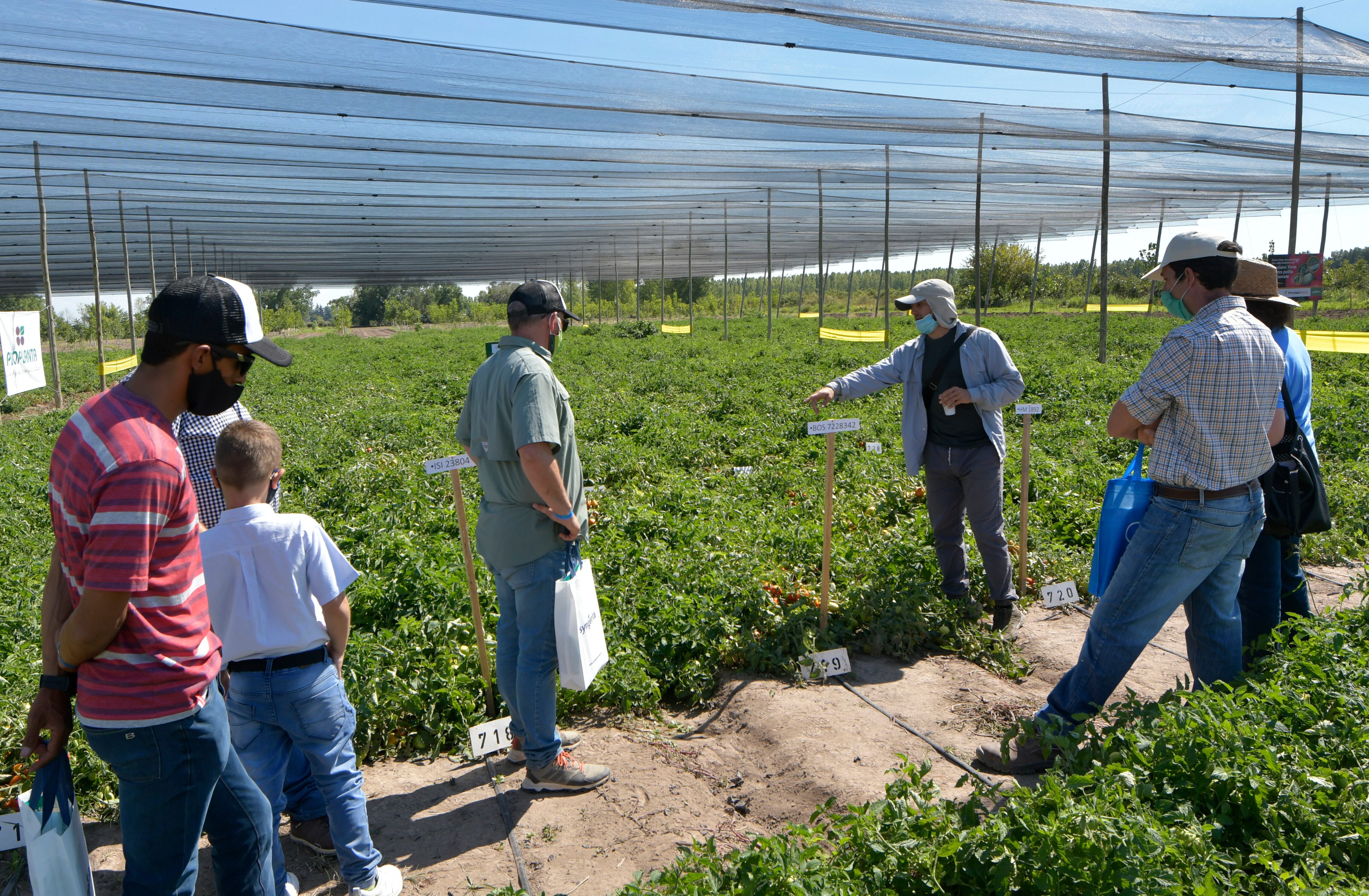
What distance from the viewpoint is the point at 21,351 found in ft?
30.5

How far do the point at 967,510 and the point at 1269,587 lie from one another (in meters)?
1.63

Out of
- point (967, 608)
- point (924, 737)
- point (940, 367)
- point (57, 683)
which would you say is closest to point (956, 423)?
point (940, 367)

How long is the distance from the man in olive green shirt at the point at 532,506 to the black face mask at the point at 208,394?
1.13 meters

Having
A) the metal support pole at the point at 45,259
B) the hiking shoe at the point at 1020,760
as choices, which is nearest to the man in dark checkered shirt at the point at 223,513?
the hiking shoe at the point at 1020,760

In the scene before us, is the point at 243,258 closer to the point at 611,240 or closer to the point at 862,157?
the point at 611,240

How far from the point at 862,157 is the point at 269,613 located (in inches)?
598

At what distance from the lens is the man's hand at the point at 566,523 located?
10.6 feet

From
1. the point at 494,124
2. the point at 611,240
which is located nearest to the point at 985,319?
the point at 611,240

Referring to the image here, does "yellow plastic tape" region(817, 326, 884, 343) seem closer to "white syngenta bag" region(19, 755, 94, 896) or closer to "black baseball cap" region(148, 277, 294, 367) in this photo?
"black baseball cap" region(148, 277, 294, 367)

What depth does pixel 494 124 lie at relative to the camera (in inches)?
448

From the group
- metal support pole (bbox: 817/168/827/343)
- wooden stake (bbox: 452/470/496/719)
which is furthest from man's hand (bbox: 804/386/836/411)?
metal support pole (bbox: 817/168/827/343)

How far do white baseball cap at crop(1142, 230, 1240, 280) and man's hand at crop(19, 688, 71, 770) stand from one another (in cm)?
376

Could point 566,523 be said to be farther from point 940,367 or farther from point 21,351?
point 21,351

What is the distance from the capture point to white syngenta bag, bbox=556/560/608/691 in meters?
3.30
